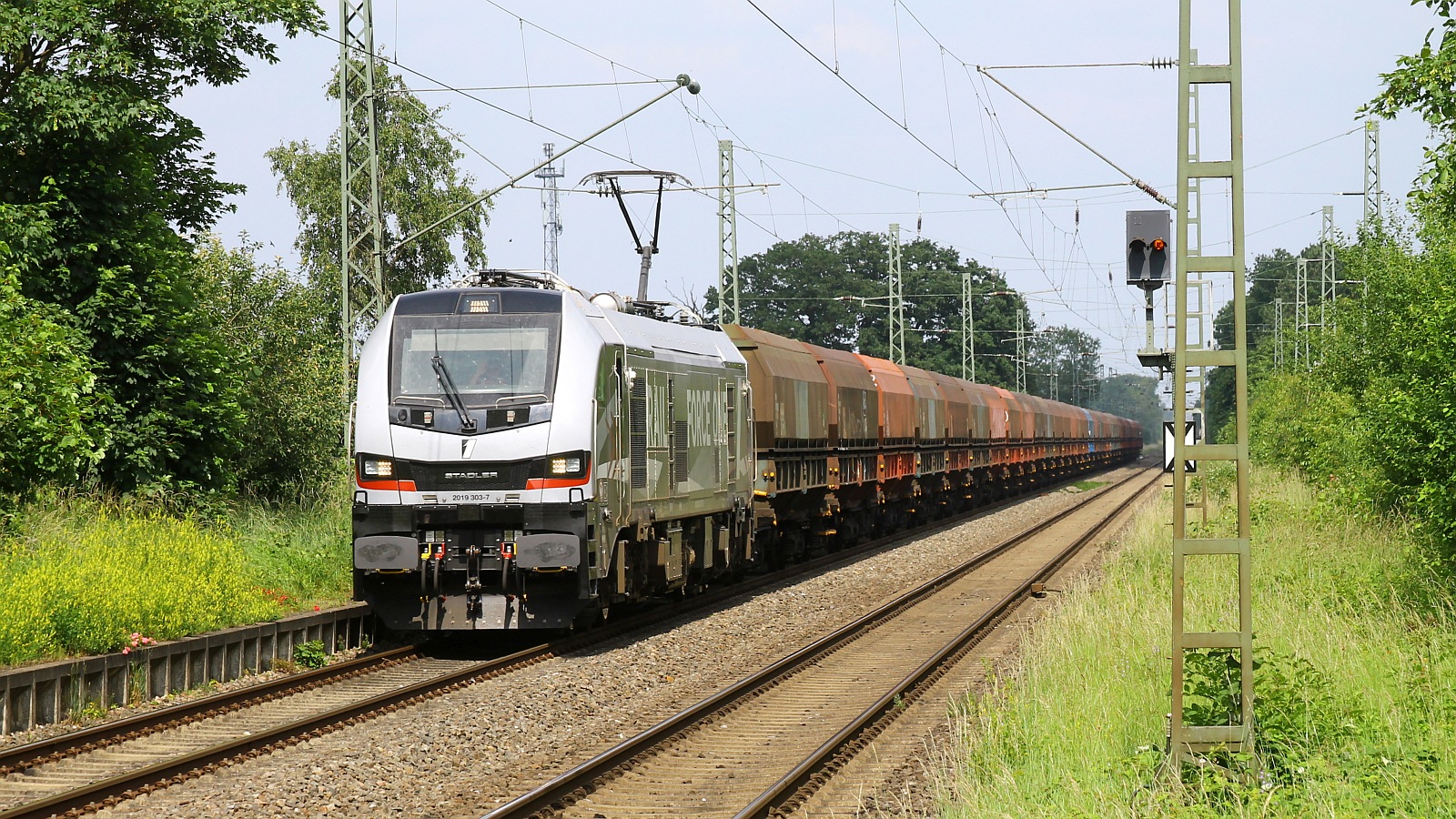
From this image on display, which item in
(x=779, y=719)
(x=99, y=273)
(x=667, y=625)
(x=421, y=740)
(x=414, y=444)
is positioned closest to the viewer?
(x=421, y=740)

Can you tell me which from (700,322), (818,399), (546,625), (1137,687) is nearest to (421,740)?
(546,625)

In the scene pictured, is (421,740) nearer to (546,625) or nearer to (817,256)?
(546,625)

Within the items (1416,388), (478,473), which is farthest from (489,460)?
(1416,388)

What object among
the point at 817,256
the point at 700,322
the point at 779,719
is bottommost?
the point at 779,719

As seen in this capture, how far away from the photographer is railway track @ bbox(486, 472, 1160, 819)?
8.34m

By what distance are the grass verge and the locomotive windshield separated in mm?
2399

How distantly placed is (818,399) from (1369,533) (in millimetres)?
9433

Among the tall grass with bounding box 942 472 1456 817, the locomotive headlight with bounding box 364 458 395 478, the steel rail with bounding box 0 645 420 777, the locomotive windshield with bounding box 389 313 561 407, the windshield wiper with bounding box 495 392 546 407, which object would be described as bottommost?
the steel rail with bounding box 0 645 420 777

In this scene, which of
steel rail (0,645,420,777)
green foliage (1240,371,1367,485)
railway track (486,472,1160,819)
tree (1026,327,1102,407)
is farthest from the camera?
tree (1026,327,1102,407)

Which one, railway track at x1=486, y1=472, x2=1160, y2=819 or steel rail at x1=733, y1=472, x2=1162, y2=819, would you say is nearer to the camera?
steel rail at x1=733, y1=472, x2=1162, y2=819

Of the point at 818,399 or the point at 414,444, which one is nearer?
the point at 414,444

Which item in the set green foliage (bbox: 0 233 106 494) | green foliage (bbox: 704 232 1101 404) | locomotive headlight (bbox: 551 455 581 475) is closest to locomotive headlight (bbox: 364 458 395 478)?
locomotive headlight (bbox: 551 455 581 475)

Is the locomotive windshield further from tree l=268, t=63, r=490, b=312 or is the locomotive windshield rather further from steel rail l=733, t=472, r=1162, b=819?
tree l=268, t=63, r=490, b=312

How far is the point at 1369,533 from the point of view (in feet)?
62.6
